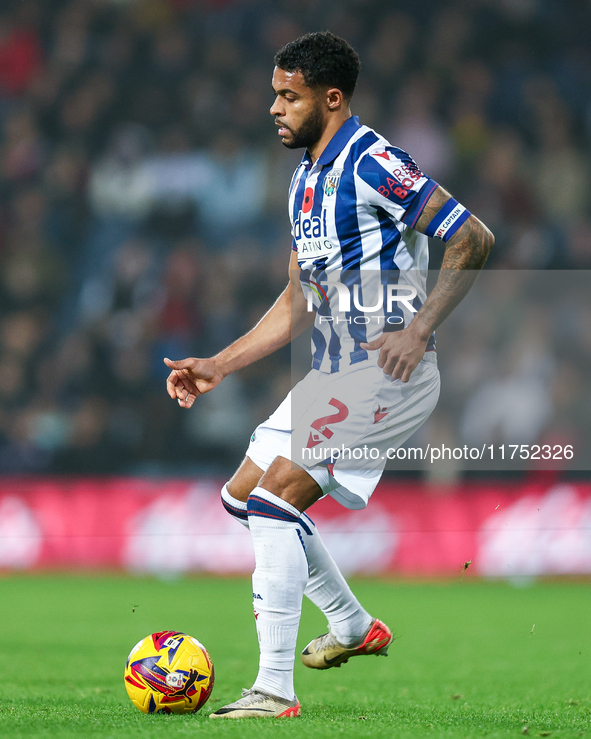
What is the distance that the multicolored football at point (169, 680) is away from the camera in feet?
11.9

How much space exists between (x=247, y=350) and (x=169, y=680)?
Result: 1268 mm

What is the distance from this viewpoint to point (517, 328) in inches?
416

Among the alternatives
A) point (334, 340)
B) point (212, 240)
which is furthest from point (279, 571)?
point (212, 240)

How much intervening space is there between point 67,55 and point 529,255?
6.66 meters

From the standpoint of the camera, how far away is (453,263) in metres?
3.56

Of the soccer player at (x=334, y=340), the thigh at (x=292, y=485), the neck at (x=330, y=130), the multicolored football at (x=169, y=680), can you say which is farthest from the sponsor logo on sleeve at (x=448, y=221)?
the multicolored football at (x=169, y=680)

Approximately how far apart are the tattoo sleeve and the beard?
529 mm

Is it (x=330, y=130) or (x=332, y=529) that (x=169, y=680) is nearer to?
(x=330, y=130)

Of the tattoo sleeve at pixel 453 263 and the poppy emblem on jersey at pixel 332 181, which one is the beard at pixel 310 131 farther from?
the tattoo sleeve at pixel 453 263

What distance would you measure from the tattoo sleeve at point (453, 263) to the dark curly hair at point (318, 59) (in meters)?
0.60

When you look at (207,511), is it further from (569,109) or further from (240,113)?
(569,109)

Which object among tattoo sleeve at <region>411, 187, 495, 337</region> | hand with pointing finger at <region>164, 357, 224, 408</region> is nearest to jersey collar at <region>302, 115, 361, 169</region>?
tattoo sleeve at <region>411, 187, 495, 337</region>

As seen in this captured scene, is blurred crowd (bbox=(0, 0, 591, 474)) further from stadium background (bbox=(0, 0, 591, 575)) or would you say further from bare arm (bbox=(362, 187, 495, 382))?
bare arm (bbox=(362, 187, 495, 382))

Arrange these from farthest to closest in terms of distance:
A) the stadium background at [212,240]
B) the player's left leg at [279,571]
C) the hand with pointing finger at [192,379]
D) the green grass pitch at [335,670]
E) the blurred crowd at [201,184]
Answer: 1. the blurred crowd at [201,184]
2. the stadium background at [212,240]
3. the hand with pointing finger at [192,379]
4. the player's left leg at [279,571]
5. the green grass pitch at [335,670]
